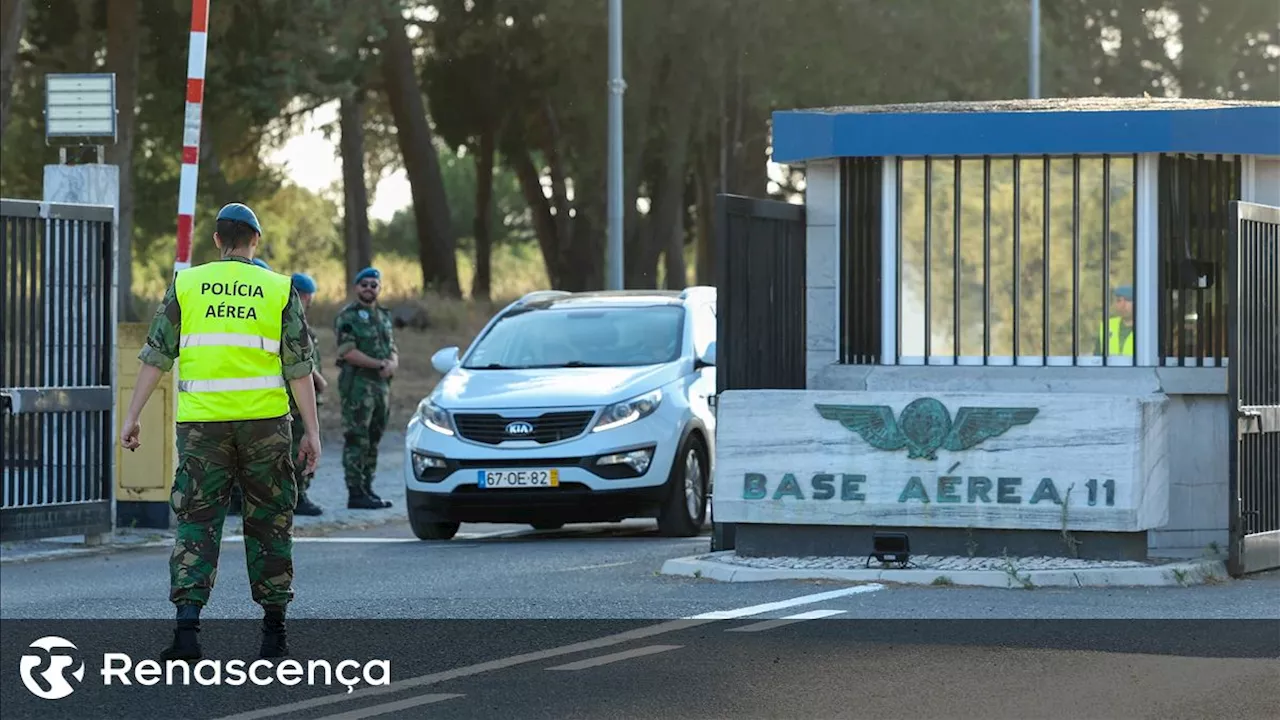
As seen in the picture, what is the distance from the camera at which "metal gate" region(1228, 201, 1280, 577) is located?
48.5 ft

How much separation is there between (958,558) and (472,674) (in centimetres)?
508

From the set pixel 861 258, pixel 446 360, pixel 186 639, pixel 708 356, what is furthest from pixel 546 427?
pixel 186 639

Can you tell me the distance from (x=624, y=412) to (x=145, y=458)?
12.1 feet

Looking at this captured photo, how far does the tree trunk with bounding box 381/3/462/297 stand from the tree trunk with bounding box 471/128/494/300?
5.56 ft

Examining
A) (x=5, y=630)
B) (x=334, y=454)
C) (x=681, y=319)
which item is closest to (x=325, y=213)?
(x=334, y=454)

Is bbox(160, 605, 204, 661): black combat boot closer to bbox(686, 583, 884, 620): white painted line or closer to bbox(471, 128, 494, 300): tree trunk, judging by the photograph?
bbox(686, 583, 884, 620): white painted line

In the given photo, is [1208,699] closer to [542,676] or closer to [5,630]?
[542,676]

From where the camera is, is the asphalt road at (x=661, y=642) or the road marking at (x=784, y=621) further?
the road marking at (x=784, y=621)

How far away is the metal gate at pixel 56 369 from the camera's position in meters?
17.0

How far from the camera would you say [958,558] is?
48.3 feet

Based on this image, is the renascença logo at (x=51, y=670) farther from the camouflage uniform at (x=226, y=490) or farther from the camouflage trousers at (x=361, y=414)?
the camouflage trousers at (x=361, y=414)

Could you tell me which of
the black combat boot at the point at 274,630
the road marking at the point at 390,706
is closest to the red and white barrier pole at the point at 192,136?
the black combat boot at the point at 274,630

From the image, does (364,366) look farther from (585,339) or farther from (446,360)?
(585,339)

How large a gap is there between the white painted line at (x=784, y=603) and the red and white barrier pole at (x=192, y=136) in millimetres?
6919
